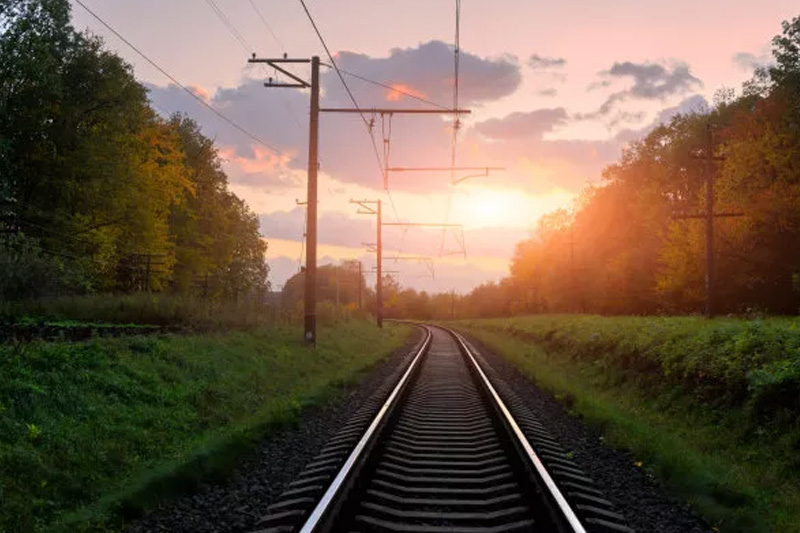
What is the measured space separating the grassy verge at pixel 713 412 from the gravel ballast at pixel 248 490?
4.30 m

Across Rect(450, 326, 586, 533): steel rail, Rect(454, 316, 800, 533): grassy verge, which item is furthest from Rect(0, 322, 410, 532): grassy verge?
Rect(454, 316, 800, 533): grassy verge

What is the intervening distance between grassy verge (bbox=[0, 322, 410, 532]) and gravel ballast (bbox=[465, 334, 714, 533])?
4391 millimetres

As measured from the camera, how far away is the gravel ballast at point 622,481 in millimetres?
6078

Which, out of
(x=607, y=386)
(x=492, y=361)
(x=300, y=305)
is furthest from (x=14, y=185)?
(x=607, y=386)

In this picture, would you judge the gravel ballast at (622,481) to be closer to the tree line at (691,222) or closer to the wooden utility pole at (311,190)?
the wooden utility pole at (311,190)

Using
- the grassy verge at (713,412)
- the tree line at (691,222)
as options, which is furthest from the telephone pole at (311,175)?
the tree line at (691,222)

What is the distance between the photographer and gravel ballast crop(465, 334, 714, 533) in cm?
608

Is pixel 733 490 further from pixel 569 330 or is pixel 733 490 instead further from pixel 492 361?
pixel 569 330

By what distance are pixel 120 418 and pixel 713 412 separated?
32.4 feet

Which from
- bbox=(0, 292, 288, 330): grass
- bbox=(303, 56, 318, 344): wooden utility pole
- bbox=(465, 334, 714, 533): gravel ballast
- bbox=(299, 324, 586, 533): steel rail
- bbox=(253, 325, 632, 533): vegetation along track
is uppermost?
bbox=(303, 56, 318, 344): wooden utility pole

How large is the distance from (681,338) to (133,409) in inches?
500

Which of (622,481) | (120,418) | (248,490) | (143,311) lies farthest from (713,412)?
(143,311)

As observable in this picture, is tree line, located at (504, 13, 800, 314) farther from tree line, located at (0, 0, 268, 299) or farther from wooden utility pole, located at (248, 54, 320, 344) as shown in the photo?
tree line, located at (0, 0, 268, 299)

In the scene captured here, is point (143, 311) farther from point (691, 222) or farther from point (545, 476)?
point (691, 222)
